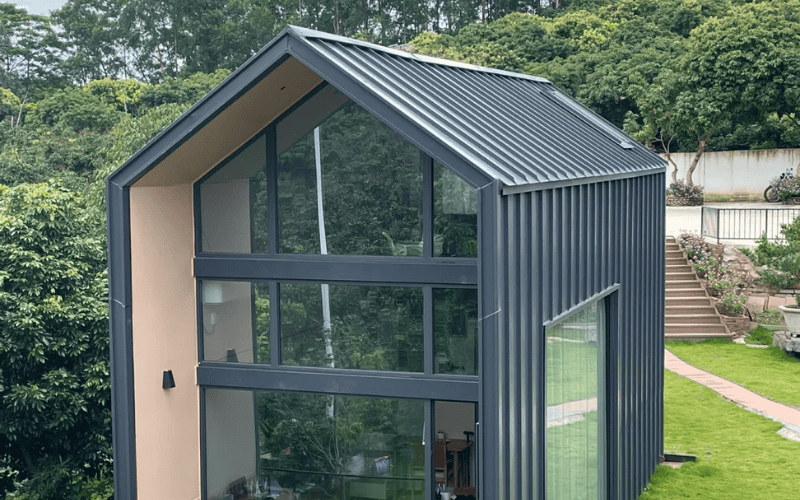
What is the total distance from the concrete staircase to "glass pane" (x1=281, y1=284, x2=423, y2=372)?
1380 centimetres

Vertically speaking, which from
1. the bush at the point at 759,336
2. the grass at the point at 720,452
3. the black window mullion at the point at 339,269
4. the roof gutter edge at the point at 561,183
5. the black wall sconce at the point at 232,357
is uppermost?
the roof gutter edge at the point at 561,183

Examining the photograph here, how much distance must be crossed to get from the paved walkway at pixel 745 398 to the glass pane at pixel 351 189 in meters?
8.98

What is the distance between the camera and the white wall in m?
34.7

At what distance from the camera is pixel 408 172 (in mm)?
8492

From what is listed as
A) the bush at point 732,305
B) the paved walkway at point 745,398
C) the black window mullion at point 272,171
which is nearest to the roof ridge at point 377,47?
the black window mullion at point 272,171

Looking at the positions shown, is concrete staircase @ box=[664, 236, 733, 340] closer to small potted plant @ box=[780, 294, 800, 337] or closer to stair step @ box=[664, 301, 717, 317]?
stair step @ box=[664, 301, 717, 317]

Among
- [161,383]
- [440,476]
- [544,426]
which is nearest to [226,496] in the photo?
[161,383]

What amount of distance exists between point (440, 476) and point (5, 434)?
580 centimetres

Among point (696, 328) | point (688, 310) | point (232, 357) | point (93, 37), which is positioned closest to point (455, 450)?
A: point (232, 357)

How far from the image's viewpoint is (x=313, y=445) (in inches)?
348

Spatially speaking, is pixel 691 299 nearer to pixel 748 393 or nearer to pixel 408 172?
pixel 748 393

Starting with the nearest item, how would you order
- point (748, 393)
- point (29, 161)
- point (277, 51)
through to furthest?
1. point (277, 51)
2. point (748, 393)
3. point (29, 161)

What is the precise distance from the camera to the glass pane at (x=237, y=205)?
901 centimetres

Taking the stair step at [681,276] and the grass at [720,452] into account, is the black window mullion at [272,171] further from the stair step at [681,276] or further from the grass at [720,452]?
the stair step at [681,276]
